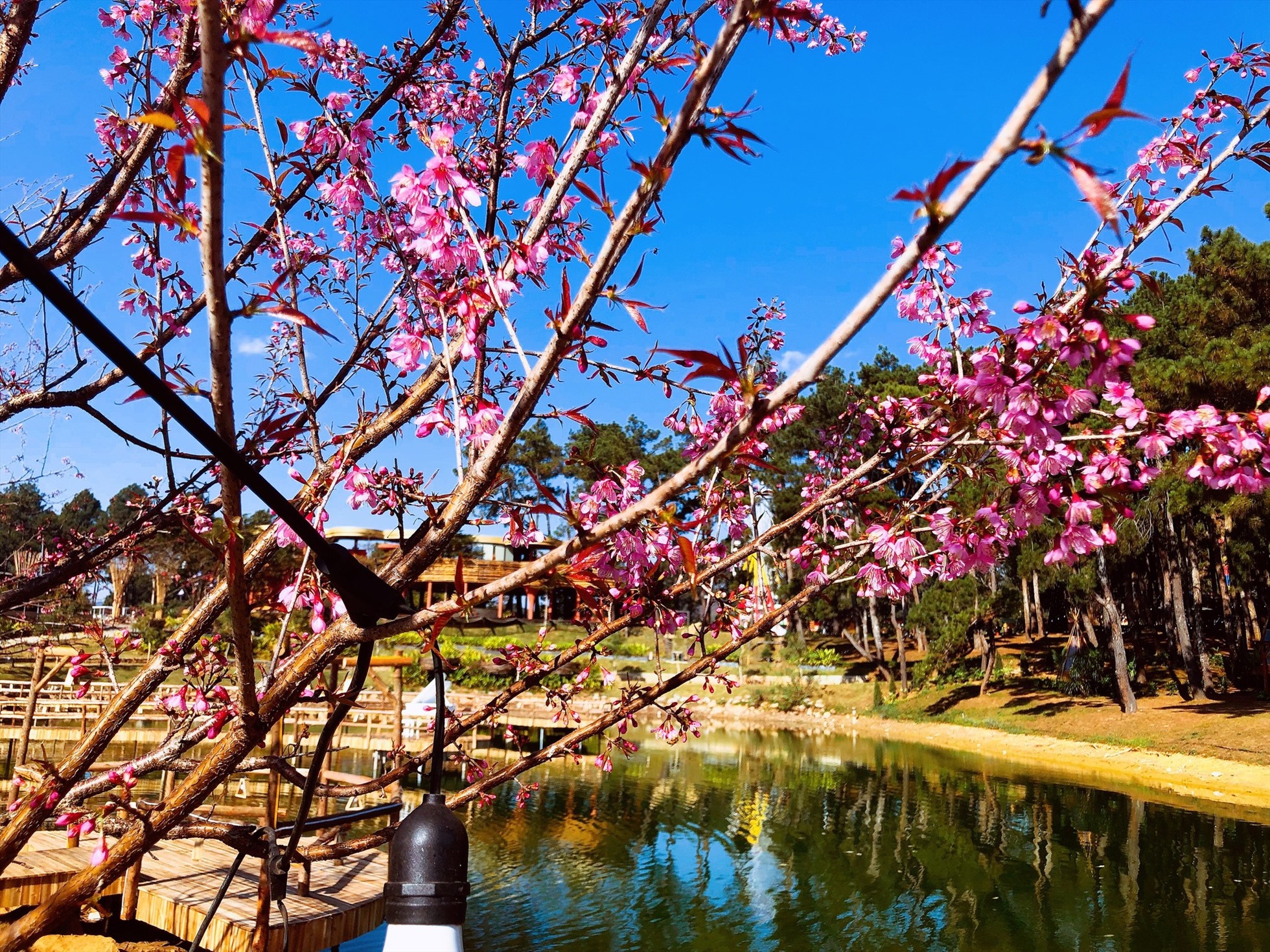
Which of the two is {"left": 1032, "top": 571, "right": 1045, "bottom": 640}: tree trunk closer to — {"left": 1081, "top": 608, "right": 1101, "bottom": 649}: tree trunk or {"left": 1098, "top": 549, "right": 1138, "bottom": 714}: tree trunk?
{"left": 1081, "top": 608, "right": 1101, "bottom": 649}: tree trunk

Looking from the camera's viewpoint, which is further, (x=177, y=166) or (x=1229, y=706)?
(x=1229, y=706)

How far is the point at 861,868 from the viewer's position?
1096cm

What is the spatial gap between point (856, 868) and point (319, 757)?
1115 centimetres

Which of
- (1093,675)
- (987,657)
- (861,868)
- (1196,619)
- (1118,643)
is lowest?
(861,868)

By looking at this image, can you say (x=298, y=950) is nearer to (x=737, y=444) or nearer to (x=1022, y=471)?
(x=1022, y=471)

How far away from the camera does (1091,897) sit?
975 cm

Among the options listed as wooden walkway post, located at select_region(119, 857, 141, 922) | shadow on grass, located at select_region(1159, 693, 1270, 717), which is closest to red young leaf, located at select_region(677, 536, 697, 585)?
wooden walkway post, located at select_region(119, 857, 141, 922)

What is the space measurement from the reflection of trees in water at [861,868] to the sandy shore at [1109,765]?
119cm

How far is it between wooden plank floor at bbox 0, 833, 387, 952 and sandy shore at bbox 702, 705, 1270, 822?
13.8 meters

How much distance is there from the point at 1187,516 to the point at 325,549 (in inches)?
972

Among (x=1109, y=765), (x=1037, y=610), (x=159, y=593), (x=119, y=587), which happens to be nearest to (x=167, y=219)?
(x=119, y=587)

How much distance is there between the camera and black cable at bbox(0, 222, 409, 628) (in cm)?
63

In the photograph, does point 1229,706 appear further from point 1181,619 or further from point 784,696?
point 784,696

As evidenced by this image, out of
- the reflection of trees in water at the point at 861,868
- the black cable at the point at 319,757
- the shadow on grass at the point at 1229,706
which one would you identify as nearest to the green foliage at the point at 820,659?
the shadow on grass at the point at 1229,706
